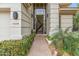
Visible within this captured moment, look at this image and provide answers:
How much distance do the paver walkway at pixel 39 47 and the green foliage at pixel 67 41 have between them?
16.3 inches

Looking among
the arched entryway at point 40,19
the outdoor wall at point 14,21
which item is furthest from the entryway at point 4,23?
the arched entryway at point 40,19

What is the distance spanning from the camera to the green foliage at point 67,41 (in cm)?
574

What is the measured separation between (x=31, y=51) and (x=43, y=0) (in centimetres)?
212

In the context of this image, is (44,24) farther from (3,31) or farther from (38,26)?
(3,31)

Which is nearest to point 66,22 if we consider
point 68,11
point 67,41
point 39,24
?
point 68,11

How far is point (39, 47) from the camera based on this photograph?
22.2ft

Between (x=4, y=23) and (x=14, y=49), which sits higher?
(x=4, y=23)

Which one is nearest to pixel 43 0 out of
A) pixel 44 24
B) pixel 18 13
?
pixel 44 24

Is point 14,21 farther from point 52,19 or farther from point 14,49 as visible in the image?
point 14,49

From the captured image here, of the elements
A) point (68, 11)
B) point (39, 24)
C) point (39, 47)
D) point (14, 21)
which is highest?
point (68, 11)

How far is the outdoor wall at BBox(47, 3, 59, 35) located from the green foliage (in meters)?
0.36

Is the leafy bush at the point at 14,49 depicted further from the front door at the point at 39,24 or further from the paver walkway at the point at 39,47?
the front door at the point at 39,24

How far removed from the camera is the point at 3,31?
6824 millimetres

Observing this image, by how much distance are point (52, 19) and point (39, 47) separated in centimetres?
94
